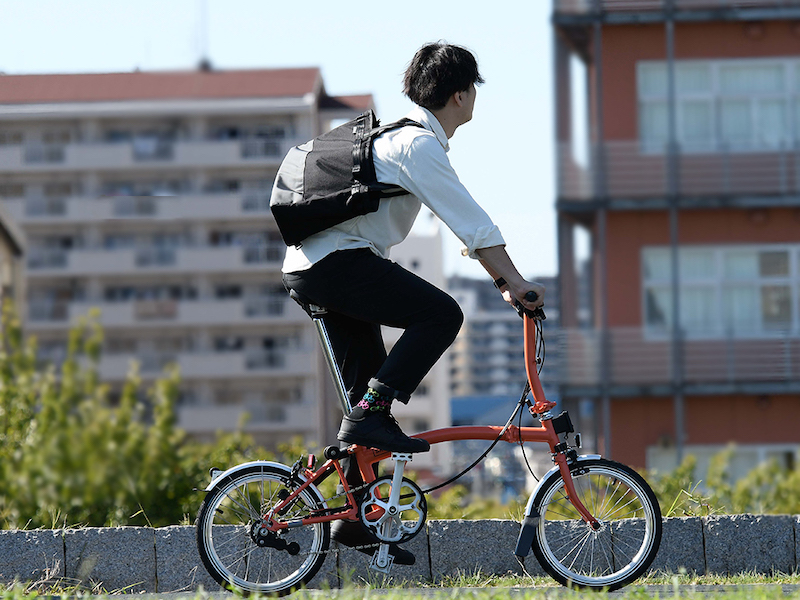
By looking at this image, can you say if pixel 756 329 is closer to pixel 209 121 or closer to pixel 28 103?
pixel 209 121

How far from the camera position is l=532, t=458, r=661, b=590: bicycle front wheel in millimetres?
3785

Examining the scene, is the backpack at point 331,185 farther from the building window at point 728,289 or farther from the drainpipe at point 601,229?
the building window at point 728,289

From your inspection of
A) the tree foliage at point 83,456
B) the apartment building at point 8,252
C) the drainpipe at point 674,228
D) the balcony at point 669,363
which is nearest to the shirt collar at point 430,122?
the tree foliage at point 83,456

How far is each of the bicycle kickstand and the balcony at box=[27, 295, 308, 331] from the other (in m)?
51.2

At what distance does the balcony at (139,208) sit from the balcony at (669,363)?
36.2 m

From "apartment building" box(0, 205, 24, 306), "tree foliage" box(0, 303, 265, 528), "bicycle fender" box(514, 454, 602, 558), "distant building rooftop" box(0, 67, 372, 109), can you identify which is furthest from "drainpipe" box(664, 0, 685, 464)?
"distant building rooftop" box(0, 67, 372, 109)

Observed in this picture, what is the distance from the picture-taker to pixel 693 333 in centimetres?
2116

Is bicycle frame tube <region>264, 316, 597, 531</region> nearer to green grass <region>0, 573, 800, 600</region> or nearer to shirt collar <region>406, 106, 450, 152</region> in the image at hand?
green grass <region>0, 573, 800, 600</region>

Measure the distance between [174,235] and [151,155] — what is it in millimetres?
4172

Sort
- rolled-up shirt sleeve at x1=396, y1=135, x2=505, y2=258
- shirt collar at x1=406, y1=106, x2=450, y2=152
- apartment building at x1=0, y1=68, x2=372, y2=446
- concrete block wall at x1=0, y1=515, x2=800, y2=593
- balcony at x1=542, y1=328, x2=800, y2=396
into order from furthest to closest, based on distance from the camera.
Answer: apartment building at x1=0, y1=68, x2=372, y2=446, balcony at x1=542, y1=328, x2=800, y2=396, concrete block wall at x1=0, y1=515, x2=800, y2=593, shirt collar at x1=406, y1=106, x2=450, y2=152, rolled-up shirt sleeve at x1=396, y1=135, x2=505, y2=258

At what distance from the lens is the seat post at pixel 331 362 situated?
12.8ft

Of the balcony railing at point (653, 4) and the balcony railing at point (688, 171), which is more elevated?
the balcony railing at point (653, 4)

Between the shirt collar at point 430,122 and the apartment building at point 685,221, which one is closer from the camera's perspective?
the shirt collar at point 430,122

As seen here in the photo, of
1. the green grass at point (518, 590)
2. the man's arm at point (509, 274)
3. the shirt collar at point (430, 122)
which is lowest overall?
the green grass at point (518, 590)
